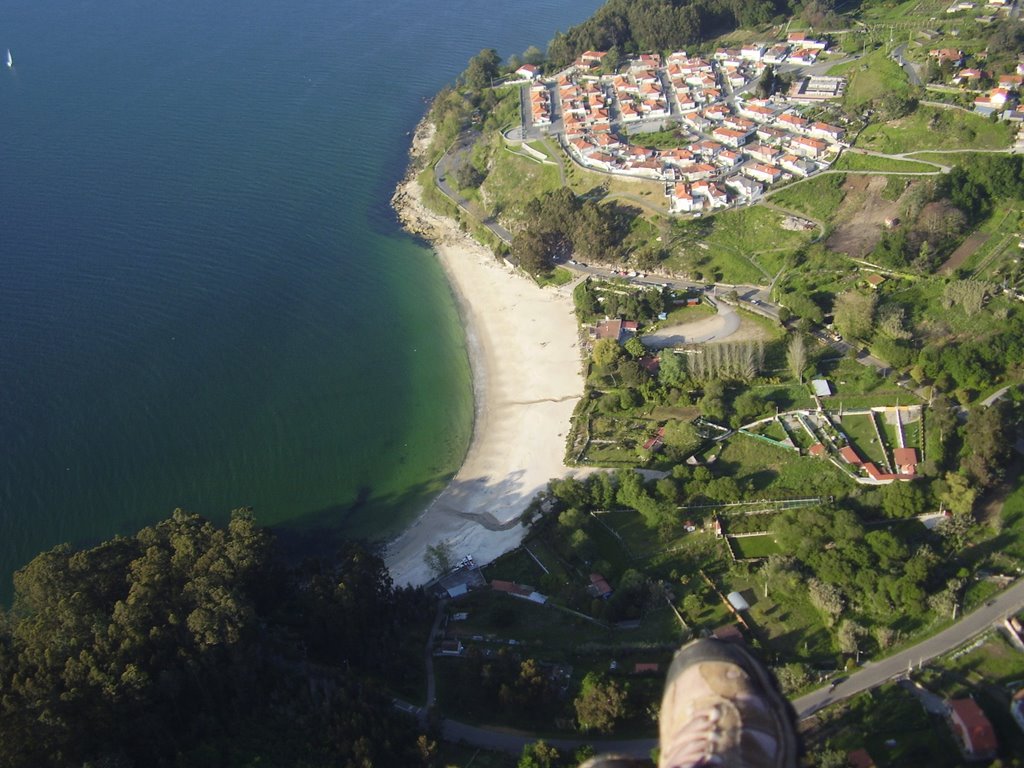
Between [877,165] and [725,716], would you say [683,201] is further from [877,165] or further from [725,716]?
[725,716]

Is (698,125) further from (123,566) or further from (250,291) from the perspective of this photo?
(123,566)

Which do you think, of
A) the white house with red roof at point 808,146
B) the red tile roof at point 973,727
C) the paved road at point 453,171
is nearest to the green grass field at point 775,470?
the red tile roof at point 973,727

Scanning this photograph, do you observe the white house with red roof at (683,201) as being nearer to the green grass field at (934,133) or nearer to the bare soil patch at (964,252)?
the green grass field at (934,133)

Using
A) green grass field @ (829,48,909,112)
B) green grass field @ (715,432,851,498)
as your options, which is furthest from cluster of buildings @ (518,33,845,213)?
green grass field @ (715,432,851,498)

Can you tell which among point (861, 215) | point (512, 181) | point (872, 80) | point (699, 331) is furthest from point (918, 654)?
point (872, 80)

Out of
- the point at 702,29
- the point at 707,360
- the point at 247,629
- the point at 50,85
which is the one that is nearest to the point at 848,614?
the point at 707,360

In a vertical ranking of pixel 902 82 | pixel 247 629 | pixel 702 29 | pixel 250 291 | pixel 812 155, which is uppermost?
pixel 702 29
